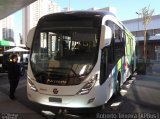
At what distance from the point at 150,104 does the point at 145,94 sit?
2.55 meters

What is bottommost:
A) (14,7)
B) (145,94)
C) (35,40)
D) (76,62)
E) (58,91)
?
(145,94)

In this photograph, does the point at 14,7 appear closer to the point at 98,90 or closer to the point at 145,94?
the point at 145,94

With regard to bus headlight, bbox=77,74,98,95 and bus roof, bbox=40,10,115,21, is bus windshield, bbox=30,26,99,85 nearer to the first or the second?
bus headlight, bbox=77,74,98,95

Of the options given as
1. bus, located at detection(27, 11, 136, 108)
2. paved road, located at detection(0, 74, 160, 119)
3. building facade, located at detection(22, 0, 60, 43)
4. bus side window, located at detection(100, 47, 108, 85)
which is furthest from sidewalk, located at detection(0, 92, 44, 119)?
building facade, located at detection(22, 0, 60, 43)

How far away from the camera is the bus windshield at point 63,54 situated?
8562 mm

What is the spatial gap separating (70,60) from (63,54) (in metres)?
0.36

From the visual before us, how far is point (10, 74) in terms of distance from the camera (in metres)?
12.0

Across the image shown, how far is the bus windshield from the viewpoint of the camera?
8.56 m

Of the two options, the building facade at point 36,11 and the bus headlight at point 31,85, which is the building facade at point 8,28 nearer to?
the building facade at point 36,11

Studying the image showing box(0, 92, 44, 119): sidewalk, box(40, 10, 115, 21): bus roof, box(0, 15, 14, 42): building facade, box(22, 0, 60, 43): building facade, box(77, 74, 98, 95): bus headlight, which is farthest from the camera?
box(0, 15, 14, 42): building facade

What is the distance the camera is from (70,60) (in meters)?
8.74

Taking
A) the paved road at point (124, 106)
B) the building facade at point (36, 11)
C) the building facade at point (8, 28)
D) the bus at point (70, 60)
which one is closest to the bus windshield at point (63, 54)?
the bus at point (70, 60)

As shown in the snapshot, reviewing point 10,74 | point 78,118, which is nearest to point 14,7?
point 10,74

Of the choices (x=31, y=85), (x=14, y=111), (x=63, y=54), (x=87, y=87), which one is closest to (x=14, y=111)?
(x=14, y=111)
